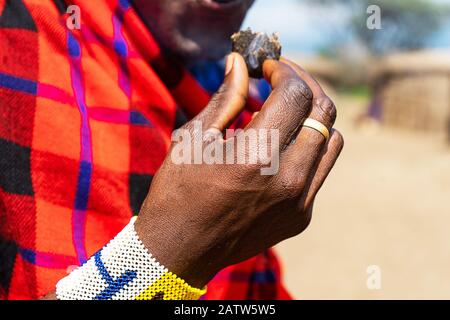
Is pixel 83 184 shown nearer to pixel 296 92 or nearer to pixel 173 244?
pixel 173 244

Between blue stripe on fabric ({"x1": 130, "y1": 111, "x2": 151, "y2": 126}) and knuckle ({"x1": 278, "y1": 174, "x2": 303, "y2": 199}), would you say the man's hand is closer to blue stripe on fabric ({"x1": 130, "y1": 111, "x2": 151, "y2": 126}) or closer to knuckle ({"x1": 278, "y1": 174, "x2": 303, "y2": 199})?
knuckle ({"x1": 278, "y1": 174, "x2": 303, "y2": 199})

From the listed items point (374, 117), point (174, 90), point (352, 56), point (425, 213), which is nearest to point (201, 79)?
point (174, 90)

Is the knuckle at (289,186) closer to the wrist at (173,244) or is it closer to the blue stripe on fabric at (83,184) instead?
the wrist at (173,244)

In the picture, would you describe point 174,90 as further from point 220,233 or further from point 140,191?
point 220,233

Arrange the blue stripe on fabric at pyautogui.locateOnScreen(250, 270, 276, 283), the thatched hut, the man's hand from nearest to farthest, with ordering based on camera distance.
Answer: the man's hand
the blue stripe on fabric at pyautogui.locateOnScreen(250, 270, 276, 283)
the thatched hut

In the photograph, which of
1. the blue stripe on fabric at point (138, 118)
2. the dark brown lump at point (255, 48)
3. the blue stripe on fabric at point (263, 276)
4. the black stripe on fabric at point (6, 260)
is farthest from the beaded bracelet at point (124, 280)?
the blue stripe on fabric at point (263, 276)

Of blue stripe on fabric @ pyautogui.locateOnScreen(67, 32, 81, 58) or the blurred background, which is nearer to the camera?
blue stripe on fabric @ pyautogui.locateOnScreen(67, 32, 81, 58)

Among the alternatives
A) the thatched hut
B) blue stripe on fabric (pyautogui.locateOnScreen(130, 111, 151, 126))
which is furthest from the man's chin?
the thatched hut

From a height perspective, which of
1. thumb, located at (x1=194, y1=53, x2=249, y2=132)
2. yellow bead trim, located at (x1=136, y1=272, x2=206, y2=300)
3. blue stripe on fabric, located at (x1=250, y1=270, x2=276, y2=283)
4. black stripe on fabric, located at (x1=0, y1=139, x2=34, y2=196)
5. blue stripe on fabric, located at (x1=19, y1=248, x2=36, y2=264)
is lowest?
blue stripe on fabric, located at (x1=250, y1=270, x2=276, y2=283)
